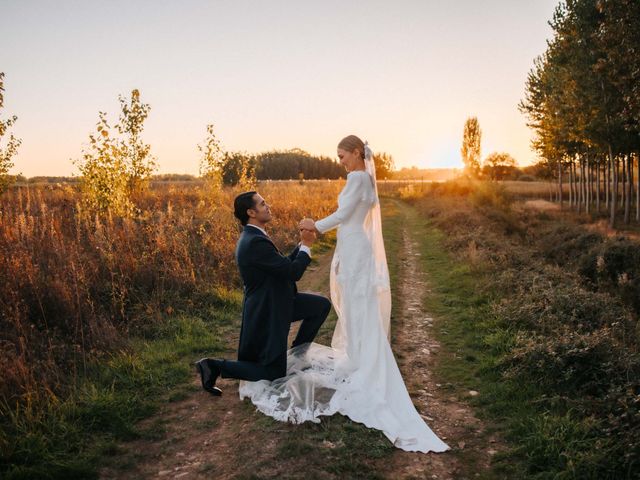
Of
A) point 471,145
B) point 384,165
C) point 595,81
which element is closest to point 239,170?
point 595,81

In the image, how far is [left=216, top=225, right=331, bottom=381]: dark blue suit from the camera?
16.8ft

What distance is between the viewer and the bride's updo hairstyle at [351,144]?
5.28 m

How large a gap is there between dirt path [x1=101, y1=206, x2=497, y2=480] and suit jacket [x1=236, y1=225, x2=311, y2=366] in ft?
2.09

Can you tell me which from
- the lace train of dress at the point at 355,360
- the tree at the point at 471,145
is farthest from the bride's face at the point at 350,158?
the tree at the point at 471,145

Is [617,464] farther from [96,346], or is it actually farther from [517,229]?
[517,229]

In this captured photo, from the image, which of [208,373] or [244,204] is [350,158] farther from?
[208,373]

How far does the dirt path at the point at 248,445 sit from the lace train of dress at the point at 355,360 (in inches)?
10.9

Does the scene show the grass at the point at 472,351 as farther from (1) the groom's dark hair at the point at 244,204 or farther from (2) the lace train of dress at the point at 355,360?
(1) the groom's dark hair at the point at 244,204

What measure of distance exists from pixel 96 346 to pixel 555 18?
1051 inches

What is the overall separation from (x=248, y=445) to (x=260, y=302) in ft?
5.09

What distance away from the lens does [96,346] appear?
5977 mm

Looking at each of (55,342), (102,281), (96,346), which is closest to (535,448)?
(96,346)

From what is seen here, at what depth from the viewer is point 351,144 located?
17.4 ft

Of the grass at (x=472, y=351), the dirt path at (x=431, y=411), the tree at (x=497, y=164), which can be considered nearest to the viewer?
the dirt path at (x=431, y=411)
